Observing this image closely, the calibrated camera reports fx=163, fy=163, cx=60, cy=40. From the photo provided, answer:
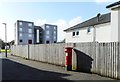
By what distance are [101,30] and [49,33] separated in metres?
59.4

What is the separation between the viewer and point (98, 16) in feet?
86.3

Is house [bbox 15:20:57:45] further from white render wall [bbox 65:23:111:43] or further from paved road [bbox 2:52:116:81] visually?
paved road [bbox 2:52:116:81]

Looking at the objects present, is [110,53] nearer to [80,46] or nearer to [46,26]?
[80,46]

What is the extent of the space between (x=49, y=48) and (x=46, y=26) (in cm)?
6630

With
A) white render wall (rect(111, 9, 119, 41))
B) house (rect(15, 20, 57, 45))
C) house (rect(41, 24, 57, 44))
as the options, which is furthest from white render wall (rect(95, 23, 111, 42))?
house (rect(41, 24, 57, 44))

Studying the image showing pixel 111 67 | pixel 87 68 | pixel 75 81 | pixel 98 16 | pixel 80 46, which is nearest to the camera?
pixel 75 81

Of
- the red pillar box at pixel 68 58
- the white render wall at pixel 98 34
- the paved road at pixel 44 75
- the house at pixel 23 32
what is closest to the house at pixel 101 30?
the white render wall at pixel 98 34

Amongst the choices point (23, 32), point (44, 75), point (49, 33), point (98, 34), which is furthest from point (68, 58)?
point (49, 33)

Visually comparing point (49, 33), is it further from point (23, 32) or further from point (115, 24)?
point (115, 24)

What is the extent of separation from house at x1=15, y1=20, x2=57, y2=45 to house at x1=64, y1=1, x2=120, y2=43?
4312 cm

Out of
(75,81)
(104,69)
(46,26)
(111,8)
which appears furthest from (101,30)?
(46,26)

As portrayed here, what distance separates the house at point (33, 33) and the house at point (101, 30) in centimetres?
4312

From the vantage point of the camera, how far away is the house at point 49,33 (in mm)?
80438

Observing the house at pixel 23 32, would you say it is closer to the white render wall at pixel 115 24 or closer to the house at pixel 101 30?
the house at pixel 101 30
